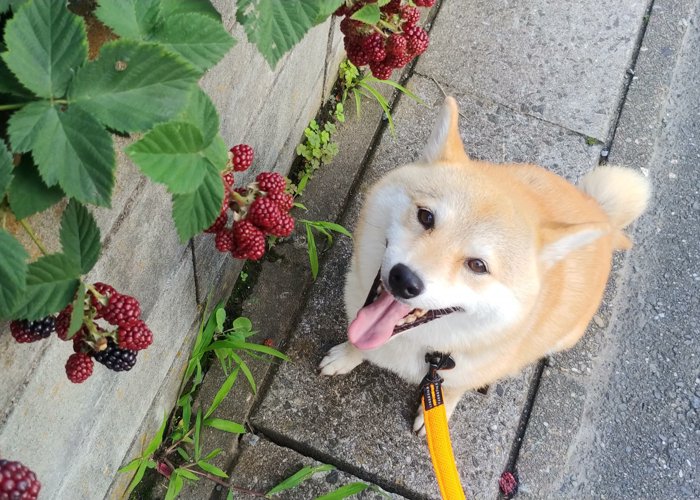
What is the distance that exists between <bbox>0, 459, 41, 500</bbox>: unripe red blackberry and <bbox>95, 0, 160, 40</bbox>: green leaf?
549mm

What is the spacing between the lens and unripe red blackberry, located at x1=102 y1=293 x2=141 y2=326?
2.77 feet

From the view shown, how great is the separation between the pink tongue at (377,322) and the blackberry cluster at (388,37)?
709 mm

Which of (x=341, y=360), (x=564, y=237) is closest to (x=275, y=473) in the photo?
(x=341, y=360)

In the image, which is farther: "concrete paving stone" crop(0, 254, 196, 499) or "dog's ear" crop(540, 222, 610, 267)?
"dog's ear" crop(540, 222, 610, 267)

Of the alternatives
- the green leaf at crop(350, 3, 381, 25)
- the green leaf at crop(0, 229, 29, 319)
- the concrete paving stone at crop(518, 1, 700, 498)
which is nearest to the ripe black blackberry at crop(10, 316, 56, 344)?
the green leaf at crop(0, 229, 29, 319)

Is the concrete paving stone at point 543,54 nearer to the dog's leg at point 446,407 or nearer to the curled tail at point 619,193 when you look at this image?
the curled tail at point 619,193

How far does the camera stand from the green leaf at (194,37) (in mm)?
814

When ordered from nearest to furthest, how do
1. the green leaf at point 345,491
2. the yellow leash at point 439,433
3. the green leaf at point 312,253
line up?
the yellow leash at point 439,433 → the green leaf at point 345,491 → the green leaf at point 312,253

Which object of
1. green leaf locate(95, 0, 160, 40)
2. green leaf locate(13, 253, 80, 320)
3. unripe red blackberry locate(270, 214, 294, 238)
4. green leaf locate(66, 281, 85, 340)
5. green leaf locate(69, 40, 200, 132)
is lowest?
unripe red blackberry locate(270, 214, 294, 238)

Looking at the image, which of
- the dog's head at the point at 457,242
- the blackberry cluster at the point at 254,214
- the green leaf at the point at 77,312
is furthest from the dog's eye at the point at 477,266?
the green leaf at the point at 77,312

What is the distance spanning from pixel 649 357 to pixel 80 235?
2.24 meters

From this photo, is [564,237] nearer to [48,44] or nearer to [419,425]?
[419,425]

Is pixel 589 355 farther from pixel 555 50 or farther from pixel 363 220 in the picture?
pixel 555 50

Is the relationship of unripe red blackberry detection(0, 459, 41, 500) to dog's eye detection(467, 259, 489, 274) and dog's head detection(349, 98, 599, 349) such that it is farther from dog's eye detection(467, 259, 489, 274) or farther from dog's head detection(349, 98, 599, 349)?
dog's eye detection(467, 259, 489, 274)
